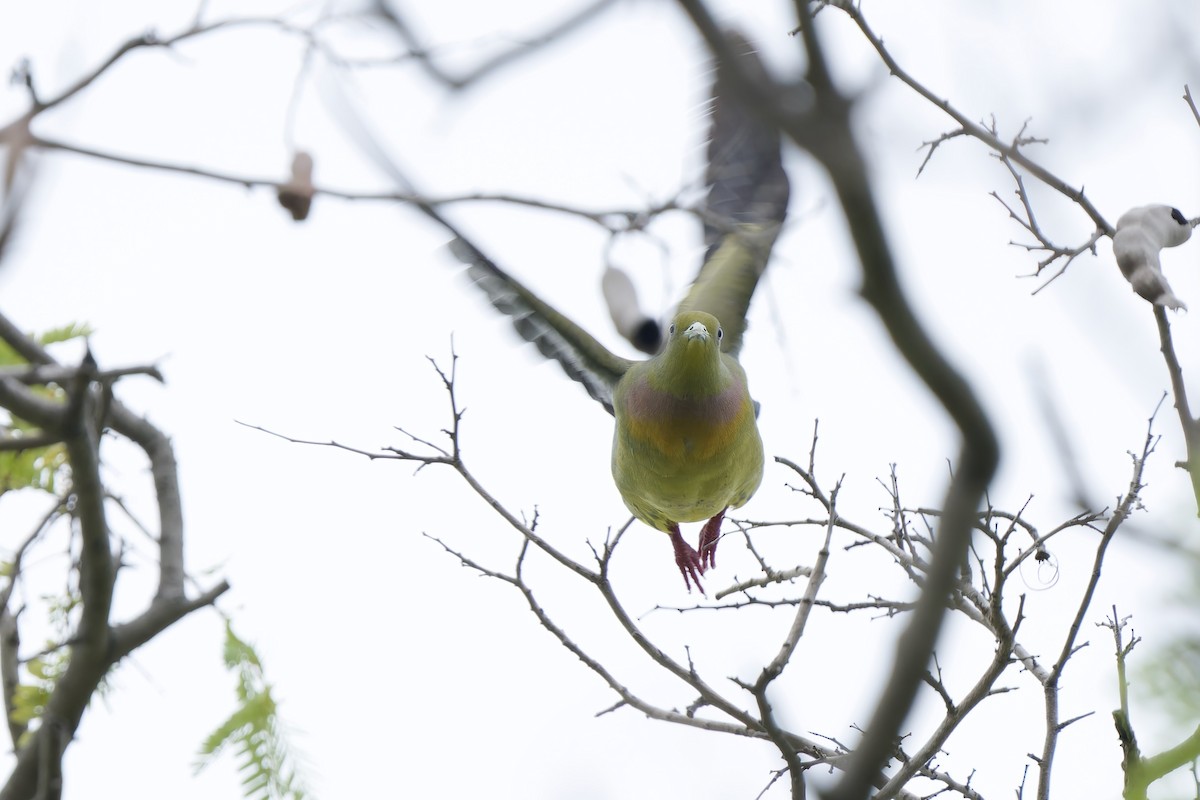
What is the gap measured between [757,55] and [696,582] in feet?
14.2

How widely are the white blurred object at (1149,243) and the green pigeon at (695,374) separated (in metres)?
1.62

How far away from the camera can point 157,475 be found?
3.99m

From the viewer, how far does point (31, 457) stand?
423 centimetres

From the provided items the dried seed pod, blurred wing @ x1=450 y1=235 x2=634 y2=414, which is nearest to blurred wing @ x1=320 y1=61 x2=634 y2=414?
blurred wing @ x1=450 y1=235 x2=634 y2=414

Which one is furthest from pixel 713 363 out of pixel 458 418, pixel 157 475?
pixel 157 475

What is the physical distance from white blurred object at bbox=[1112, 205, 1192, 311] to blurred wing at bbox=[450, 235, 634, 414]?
9.31ft

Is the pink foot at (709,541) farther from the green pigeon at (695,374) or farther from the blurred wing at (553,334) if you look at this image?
the blurred wing at (553,334)

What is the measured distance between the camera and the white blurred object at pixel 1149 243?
240 cm

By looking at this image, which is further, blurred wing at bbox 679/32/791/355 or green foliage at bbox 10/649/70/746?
blurred wing at bbox 679/32/791/355

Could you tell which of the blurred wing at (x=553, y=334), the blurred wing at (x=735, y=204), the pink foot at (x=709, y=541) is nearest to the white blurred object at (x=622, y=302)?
the blurred wing at (x=553, y=334)

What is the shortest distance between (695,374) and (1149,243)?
238cm

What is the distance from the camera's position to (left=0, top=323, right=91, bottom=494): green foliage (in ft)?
13.4

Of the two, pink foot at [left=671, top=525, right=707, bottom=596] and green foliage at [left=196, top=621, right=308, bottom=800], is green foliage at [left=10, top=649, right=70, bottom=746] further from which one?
pink foot at [left=671, top=525, right=707, bottom=596]

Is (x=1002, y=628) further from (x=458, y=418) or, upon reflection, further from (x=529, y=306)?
(x=529, y=306)
